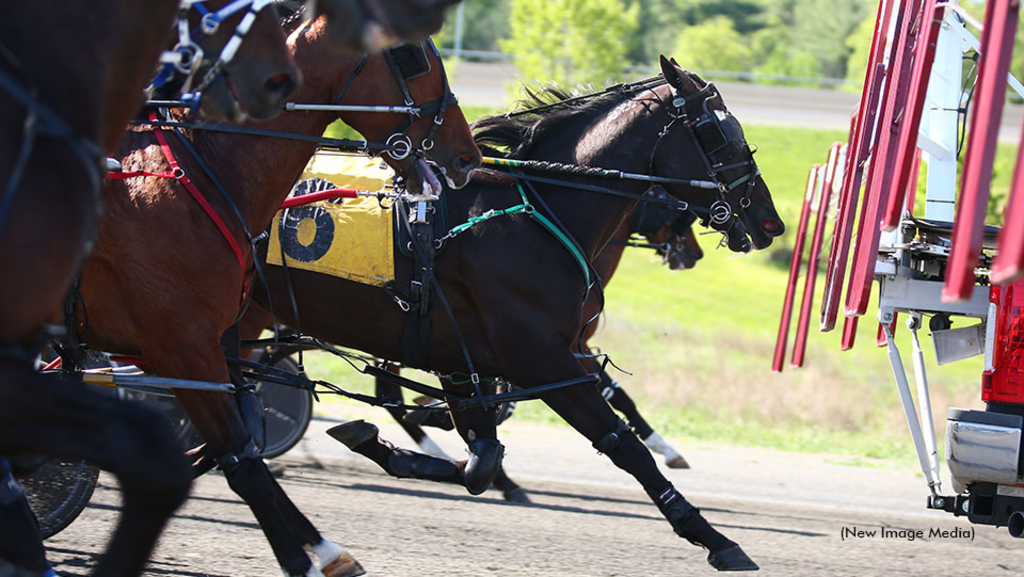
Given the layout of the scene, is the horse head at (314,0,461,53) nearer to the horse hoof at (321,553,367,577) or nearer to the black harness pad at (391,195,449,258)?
the horse hoof at (321,553,367,577)

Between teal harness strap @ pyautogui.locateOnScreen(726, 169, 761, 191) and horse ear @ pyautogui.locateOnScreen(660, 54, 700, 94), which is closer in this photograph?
horse ear @ pyautogui.locateOnScreen(660, 54, 700, 94)

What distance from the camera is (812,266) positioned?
7.29 metres

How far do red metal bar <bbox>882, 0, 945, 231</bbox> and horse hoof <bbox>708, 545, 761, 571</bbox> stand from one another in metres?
1.64

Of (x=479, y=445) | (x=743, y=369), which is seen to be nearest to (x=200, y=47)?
(x=479, y=445)

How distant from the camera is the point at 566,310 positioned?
561 cm

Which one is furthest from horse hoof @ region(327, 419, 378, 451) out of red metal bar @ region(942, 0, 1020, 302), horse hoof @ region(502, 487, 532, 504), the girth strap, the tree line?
the tree line

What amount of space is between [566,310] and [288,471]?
11.1 ft

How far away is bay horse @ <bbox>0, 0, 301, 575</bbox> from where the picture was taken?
8.73ft

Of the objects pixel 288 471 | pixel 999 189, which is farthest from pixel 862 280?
pixel 999 189

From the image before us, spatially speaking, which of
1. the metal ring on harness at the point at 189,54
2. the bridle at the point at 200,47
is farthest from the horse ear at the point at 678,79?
A: the metal ring on harness at the point at 189,54

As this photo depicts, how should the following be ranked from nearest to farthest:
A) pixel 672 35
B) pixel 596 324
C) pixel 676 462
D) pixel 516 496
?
pixel 516 496
pixel 596 324
pixel 676 462
pixel 672 35

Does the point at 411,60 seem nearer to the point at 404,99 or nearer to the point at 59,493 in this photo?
the point at 404,99

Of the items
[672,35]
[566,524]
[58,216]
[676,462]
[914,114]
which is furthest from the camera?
[672,35]

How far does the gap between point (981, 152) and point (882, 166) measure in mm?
2081
